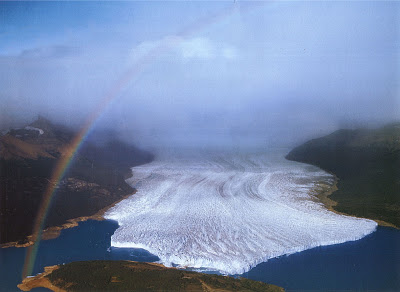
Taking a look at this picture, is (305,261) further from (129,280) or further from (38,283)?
(38,283)

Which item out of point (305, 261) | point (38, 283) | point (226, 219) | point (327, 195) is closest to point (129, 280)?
point (38, 283)

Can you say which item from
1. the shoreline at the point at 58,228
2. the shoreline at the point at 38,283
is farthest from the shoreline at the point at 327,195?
the shoreline at the point at 38,283

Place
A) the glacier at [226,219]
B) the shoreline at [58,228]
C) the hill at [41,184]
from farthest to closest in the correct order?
the hill at [41,184]
the shoreline at [58,228]
the glacier at [226,219]

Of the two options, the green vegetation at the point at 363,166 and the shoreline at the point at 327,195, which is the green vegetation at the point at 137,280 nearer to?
the shoreline at the point at 327,195

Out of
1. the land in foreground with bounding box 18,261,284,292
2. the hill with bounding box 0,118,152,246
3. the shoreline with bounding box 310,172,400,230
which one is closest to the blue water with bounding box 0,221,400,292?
the land in foreground with bounding box 18,261,284,292

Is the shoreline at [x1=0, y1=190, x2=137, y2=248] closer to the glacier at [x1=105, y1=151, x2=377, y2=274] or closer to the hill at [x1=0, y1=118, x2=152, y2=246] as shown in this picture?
the hill at [x1=0, y1=118, x2=152, y2=246]

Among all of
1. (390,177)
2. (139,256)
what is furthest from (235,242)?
(390,177)

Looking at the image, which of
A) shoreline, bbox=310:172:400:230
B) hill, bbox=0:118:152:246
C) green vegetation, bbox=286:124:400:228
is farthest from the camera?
green vegetation, bbox=286:124:400:228
